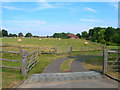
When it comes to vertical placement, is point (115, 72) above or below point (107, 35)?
below

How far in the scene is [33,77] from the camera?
7457mm

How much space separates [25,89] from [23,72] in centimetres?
187

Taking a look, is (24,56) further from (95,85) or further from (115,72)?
(115,72)

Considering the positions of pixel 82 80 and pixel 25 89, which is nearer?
pixel 25 89

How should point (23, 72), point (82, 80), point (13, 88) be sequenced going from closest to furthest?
1. point (13, 88)
2. point (82, 80)
3. point (23, 72)

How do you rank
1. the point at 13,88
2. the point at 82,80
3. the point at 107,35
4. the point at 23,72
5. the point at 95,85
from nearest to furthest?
Answer: the point at 13,88
the point at 95,85
the point at 82,80
the point at 23,72
the point at 107,35

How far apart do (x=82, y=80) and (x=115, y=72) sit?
9.29 feet

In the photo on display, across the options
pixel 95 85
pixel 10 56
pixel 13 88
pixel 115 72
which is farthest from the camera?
pixel 10 56

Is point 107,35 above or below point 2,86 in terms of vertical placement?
above

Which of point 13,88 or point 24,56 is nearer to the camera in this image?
point 13,88

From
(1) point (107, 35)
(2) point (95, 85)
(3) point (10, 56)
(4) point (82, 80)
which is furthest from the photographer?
(1) point (107, 35)

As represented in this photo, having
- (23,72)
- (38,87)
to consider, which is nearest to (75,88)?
(38,87)

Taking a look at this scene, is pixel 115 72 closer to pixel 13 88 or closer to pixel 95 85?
pixel 95 85

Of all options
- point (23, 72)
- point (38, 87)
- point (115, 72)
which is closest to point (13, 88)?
point (38, 87)
